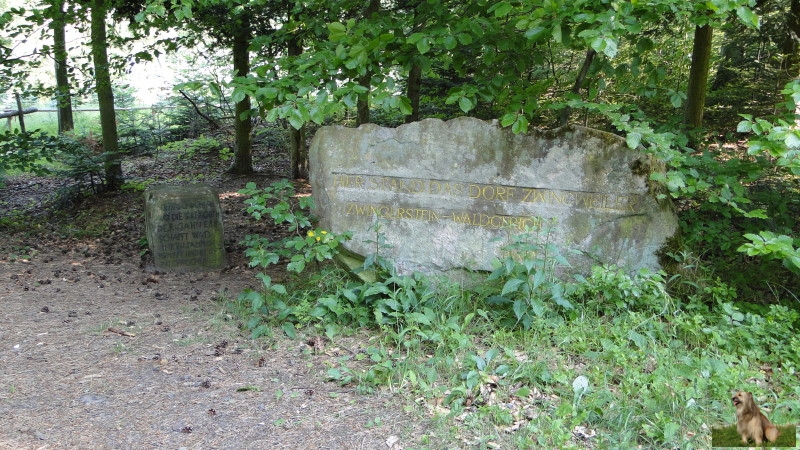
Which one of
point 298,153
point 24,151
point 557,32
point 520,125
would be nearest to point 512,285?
point 520,125

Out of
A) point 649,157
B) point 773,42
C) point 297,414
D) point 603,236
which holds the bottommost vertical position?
point 297,414

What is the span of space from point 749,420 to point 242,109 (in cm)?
892

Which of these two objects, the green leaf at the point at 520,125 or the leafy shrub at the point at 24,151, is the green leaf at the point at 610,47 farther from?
the leafy shrub at the point at 24,151

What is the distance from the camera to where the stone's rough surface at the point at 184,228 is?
6480 millimetres

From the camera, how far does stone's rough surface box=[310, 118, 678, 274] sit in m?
5.14

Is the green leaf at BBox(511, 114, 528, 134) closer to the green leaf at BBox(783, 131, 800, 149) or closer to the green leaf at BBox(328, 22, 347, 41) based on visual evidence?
the green leaf at BBox(328, 22, 347, 41)

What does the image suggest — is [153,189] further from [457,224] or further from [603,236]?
[603,236]

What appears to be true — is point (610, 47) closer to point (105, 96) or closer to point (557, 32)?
point (557, 32)

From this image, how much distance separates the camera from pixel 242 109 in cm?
994

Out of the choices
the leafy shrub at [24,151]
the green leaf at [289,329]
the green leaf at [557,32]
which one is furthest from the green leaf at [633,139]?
the leafy shrub at [24,151]

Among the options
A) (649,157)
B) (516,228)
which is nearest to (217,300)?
(516,228)

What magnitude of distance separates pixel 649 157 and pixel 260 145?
9.65 metres

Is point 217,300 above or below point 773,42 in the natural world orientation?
below

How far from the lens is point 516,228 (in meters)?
5.23
